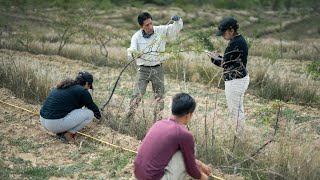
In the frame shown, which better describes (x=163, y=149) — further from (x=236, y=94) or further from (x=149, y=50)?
(x=149, y=50)

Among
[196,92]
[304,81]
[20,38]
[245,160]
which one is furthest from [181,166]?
[20,38]

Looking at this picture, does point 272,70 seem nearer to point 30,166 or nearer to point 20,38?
point 30,166

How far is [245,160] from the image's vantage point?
4379mm

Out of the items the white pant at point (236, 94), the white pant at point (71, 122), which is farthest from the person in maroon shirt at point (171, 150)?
the white pant at point (71, 122)

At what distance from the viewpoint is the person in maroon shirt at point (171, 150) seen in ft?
11.1

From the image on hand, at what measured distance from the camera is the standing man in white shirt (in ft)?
19.7

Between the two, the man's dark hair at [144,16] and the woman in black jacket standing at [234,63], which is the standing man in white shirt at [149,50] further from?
the woman in black jacket standing at [234,63]

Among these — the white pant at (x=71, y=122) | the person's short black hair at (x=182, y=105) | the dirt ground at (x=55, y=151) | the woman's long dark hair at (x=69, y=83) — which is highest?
the person's short black hair at (x=182, y=105)

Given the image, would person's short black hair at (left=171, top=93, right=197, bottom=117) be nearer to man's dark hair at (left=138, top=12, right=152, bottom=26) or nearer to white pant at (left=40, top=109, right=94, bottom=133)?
white pant at (left=40, top=109, right=94, bottom=133)

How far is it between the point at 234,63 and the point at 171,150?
92.6 inches

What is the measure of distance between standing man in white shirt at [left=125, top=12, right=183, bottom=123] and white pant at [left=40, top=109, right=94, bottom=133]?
66 cm

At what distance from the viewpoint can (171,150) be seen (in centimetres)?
344

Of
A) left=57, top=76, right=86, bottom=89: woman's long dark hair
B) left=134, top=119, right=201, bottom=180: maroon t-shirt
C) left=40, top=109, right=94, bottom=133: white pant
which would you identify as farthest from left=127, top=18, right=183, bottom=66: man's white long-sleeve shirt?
left=134, top=119, right=201, bottom=180: maroon t-shirt

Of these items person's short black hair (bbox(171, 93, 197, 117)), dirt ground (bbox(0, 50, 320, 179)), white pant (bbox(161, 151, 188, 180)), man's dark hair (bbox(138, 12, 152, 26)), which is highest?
man's dark hair (bbox(138, 12, 152, 26))
